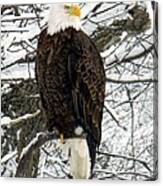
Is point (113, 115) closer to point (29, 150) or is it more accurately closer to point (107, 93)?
point (107, 93)

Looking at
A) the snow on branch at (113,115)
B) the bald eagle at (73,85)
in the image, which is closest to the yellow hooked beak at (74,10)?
the bald eagle at (73,85)

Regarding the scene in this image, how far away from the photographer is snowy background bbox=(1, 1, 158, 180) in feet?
6.07

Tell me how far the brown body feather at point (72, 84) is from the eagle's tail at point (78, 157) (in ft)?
0.06

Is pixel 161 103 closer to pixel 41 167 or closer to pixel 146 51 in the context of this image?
pixel 146 51

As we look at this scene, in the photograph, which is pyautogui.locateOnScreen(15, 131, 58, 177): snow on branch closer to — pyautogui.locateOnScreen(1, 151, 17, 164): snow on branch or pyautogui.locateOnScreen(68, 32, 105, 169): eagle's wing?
pyautogui.locateOnScreen(1, 151, 17, 164): snow on branch

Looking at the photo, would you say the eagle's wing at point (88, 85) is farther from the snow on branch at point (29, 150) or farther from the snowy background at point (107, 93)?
the snow on branch at point (29, 150)

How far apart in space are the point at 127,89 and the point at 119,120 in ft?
0.34

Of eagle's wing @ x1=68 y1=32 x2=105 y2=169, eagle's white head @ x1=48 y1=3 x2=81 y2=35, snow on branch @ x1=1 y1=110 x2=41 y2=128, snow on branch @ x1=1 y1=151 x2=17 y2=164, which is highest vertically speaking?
eagle's white head @ x1=48 y1=3 x2=81 y2=35

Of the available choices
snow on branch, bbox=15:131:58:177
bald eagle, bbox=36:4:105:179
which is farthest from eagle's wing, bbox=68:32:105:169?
snow on branch, bbox=15:131:58:177

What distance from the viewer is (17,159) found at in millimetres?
1954

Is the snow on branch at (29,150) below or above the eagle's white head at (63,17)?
below

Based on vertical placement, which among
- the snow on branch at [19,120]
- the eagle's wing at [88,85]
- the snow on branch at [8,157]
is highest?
the eagle's wing at [88,85]

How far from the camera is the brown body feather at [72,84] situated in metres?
1.89

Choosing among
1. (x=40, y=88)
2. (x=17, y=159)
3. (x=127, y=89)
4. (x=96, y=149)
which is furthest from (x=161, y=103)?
(x=17, y=159)
